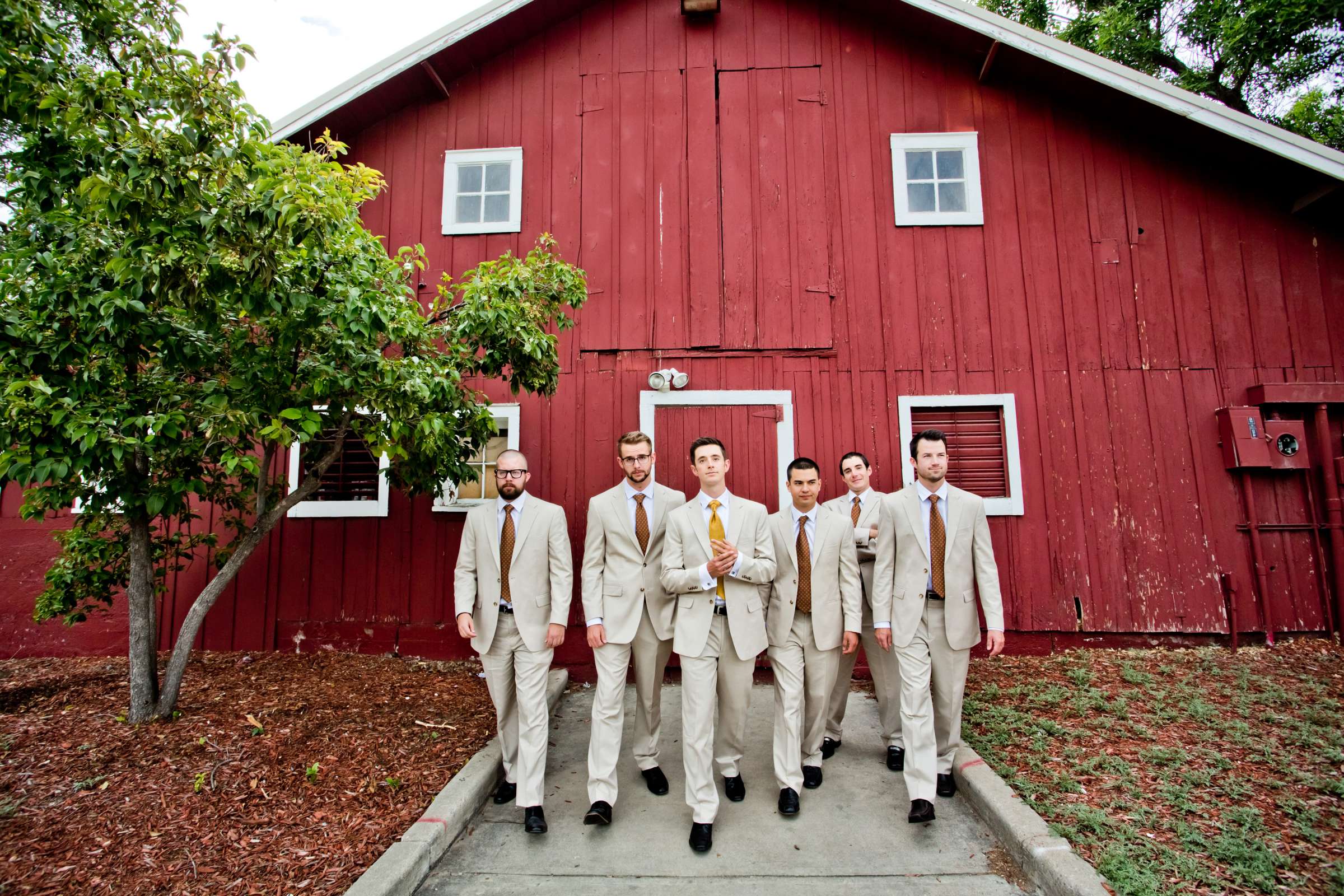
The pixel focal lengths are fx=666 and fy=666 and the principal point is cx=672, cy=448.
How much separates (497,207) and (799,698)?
6.06 meters

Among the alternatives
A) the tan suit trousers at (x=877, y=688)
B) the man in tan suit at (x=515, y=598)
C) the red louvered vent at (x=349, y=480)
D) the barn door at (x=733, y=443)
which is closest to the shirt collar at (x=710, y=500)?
the man in tan suit at (x=515, y=598)

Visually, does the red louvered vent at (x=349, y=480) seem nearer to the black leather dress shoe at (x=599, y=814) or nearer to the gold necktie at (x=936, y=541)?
the black leather dress shoe at (x=599, y=814)

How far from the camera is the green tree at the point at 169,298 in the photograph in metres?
3.56

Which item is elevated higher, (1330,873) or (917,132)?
(917,132)

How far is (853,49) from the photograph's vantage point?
744 cm

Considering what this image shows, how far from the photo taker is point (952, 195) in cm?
723

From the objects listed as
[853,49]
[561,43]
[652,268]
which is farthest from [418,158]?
[853,49]

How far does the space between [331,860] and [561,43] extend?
7.99m

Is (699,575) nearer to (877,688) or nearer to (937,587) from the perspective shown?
(937,587)

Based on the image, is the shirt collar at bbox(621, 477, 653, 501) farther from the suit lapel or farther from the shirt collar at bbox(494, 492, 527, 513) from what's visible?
the suit lapel

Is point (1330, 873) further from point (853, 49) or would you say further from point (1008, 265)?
point (853, 49)

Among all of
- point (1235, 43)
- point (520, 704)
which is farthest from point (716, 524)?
point (1235, 43)

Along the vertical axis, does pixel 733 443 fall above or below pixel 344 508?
above

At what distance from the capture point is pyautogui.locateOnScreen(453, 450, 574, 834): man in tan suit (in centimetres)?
409
